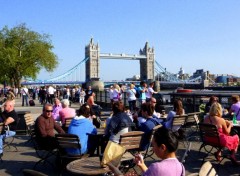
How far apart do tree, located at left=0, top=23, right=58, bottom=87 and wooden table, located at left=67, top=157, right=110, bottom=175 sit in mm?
39664

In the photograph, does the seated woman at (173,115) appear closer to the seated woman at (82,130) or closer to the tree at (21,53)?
the seated woman at (82,130)

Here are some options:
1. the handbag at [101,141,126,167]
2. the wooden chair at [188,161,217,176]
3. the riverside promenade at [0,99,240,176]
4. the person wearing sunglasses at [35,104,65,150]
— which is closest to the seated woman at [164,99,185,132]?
the riverside promenade at [0,99,240,176]

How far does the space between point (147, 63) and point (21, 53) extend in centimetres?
6194

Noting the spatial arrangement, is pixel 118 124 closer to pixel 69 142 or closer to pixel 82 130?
pixel 82 130

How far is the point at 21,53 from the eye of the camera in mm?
44000

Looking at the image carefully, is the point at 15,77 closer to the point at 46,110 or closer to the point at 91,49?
the point at 46,110

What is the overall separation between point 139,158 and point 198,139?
6.40 m

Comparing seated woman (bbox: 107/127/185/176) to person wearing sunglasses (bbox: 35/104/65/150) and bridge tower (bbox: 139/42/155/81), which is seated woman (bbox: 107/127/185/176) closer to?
person wearing sunglasses (bbox: 35/104/65/150)

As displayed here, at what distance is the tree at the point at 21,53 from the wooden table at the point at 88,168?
3966cm

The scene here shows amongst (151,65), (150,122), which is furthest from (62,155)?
(151,65)

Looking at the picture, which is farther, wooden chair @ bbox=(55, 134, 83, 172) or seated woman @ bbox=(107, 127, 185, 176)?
wooden chair @ bbox=(55, 134, 83, 172)

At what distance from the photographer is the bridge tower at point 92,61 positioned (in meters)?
90.2

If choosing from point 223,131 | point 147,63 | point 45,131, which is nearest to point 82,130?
point 45,131

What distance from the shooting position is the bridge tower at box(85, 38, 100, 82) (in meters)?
90.2
